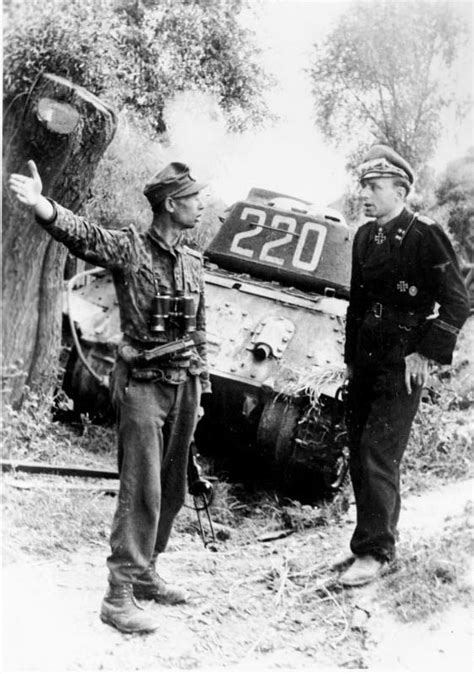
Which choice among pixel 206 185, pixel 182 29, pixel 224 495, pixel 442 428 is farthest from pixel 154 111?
pixel 442 428

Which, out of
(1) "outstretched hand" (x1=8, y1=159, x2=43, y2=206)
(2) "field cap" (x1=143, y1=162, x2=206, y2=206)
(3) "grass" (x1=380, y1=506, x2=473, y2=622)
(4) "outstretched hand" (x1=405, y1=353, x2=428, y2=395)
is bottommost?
(3) "grass" (x1=380, y1=506, x2=473, y2=622)

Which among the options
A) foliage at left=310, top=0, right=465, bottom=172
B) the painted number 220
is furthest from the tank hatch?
foliage at left=310, top=0, right=465, bottom=172

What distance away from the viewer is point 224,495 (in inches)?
214

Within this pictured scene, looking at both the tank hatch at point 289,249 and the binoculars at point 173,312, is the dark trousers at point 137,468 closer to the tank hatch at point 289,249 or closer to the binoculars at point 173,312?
the binoculars at point 173,312

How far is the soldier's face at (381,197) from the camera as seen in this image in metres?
4.33

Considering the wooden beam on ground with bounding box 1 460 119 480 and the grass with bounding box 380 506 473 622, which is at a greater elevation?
the grass with bounding box 380 506 473 622

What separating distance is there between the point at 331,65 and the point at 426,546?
259cm

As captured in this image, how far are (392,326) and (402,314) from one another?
0.08m

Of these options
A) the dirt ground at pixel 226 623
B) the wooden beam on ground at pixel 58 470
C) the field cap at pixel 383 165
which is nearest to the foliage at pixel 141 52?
the field cap at pixel 383 165

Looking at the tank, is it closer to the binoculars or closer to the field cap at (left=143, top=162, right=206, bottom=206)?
the field cap at (left=143, top=162, right=206, bottom=206)

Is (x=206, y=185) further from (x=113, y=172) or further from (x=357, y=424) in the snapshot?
(x=357, y=424)

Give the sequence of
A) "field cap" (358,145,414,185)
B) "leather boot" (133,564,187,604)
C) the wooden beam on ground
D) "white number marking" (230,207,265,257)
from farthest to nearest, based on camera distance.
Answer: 1. "white number marking" (230,207,265,257)
2. the wooden beam on ground
3. "field cap" (358,145,414,185)
4. "leather boot" (133,564,187,604)

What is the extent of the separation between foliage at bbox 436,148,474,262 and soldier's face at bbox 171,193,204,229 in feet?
5.13

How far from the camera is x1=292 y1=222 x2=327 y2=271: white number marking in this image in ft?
19.9
